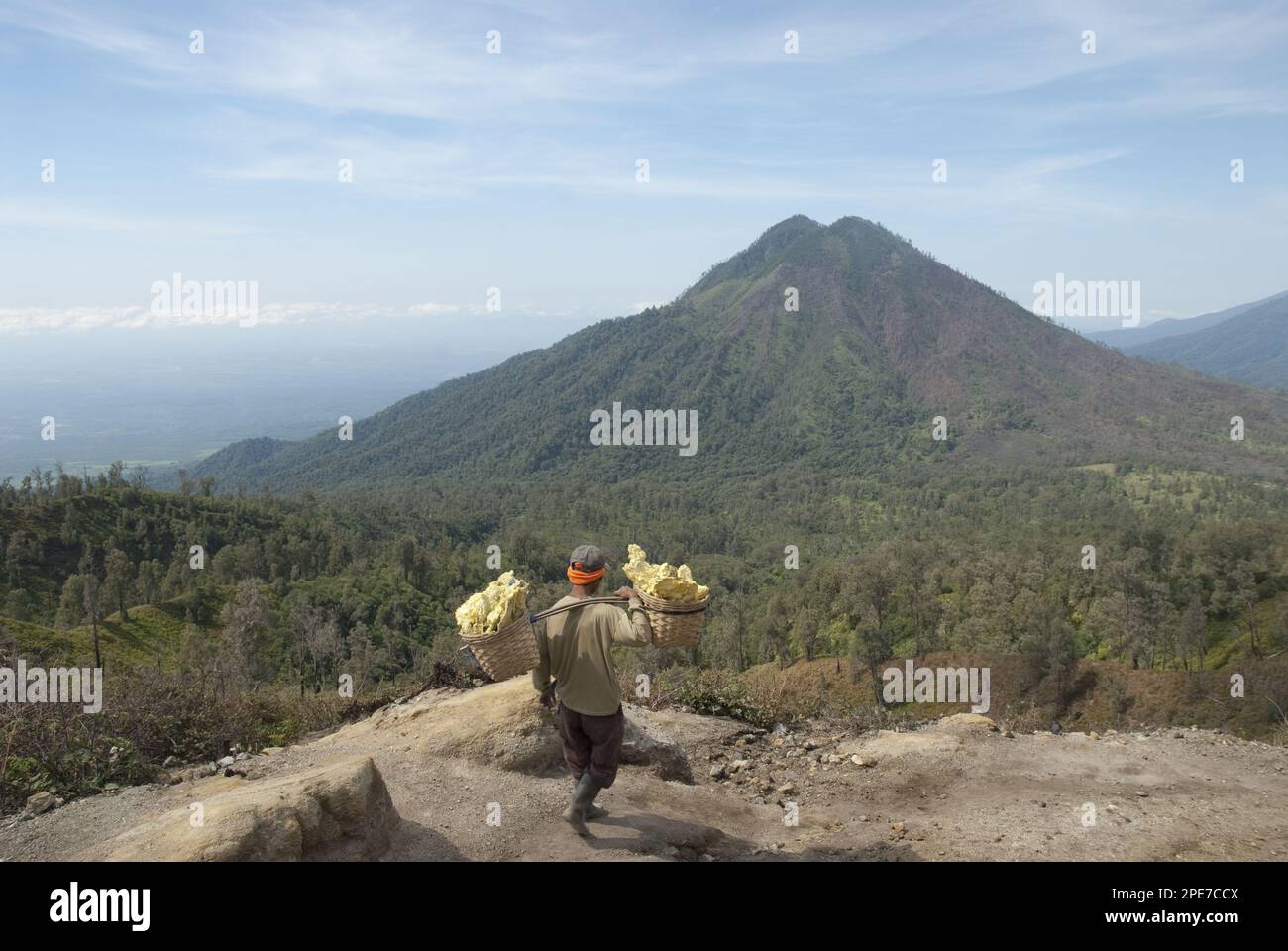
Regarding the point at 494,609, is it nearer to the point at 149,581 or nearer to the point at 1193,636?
the point at 1193,636

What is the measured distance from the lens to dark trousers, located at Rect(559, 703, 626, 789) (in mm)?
5070

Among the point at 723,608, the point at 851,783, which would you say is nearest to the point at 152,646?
the point at 723,608

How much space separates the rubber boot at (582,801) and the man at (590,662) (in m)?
0.04

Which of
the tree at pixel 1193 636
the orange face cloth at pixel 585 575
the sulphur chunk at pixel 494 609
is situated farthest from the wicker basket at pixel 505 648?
the tree at pixel 1193 636

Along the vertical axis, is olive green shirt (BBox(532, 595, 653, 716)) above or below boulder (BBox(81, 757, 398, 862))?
above

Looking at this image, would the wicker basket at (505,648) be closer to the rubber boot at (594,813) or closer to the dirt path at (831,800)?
the dirt path at (831,800)

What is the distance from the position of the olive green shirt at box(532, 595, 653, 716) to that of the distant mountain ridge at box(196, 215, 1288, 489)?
12882 cm

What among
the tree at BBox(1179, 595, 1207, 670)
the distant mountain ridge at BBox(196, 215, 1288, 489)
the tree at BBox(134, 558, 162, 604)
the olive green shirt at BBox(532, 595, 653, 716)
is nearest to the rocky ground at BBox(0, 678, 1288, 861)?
the olive green shirt at BBox(532, 595, 653, 716)

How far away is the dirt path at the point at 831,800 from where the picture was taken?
17.2ft

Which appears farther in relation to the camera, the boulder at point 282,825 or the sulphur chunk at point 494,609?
the sulphur chunk at point 494,609

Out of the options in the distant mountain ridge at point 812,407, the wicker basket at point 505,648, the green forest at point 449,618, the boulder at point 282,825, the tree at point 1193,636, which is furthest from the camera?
the distant mountain ridge at point 812,407

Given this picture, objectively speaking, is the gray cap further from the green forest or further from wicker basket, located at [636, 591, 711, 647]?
the green forest
